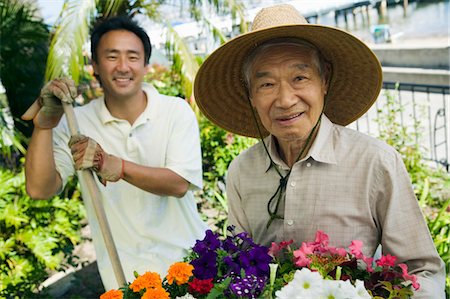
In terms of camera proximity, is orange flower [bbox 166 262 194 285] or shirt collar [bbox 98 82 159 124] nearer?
orange flower [bbox 166 262 194 285]

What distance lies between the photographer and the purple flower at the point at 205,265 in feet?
4.37

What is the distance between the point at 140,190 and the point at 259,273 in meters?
1.26

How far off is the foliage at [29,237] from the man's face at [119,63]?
213 cm

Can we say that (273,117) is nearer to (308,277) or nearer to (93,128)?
(308,277)

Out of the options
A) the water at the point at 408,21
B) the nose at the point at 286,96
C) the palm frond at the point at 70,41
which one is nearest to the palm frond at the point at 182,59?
the palm frond at the point at 70,41

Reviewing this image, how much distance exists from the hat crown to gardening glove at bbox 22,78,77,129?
1.00 meters

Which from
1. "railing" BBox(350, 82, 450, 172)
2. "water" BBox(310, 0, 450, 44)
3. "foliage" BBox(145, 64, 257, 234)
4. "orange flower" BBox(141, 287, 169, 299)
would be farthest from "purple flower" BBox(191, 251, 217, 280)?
"water" BBox(310, 0, 450, 44)

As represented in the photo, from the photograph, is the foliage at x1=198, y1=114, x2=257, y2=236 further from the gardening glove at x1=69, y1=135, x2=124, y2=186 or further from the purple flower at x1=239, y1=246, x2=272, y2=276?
the purple flower at x1=239, y1=246, x2=272, y2=276

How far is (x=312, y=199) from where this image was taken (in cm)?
161

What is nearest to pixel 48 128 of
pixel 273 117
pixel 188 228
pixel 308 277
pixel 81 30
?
pixel 188 228

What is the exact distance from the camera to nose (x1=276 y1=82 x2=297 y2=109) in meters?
1.52

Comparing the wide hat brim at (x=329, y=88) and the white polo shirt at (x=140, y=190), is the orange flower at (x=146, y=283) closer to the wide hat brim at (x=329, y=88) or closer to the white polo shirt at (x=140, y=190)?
the wide hat brim at (x=329, y=88)

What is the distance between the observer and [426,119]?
7453 millimetres

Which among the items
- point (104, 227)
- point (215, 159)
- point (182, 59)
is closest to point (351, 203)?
point (104, 227)
